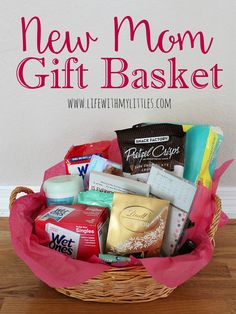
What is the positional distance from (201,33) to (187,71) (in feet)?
0.37

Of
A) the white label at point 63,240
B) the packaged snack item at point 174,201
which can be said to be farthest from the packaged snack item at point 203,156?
the white label at point 63,240

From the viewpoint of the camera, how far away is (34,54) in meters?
1.40

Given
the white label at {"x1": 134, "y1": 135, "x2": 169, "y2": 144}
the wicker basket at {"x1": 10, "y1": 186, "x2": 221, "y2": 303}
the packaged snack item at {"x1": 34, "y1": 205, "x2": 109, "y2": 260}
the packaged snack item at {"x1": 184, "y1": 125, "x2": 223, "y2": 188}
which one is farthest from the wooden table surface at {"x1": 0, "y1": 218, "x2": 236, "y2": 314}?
the white label at {"x1": 134, "y1": 135, "x2": 169, "y2": 144}

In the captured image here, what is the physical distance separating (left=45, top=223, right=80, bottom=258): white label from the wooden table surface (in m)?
0.13

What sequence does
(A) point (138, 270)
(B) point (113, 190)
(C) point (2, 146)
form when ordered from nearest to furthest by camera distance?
1. (A) point (138, 270)
2. (B) point (113, 190)
3. (C) point (2, 146)

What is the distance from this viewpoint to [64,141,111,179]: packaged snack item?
4.08ft

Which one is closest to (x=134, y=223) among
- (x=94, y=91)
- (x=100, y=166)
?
(x=100, y=166)

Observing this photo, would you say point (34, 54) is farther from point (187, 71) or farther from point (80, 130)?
point (187, 71)

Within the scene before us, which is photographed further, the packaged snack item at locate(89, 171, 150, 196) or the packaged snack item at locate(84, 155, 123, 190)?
the packaged snack item at locate(84, 155, 123, 190)

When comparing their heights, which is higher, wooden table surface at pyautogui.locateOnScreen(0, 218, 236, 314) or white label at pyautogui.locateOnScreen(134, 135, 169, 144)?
white label at pyautogui.locateOnScreen(134, 135, 169, 144)

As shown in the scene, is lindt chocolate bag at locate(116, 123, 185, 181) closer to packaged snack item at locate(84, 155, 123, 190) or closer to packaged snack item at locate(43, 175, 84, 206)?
Result: packaged snack item at locate(84, 155, 123, 190)

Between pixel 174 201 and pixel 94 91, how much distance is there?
49 cm

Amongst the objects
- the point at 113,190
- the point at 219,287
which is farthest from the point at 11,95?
the point at 219,287

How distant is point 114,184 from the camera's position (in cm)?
111
